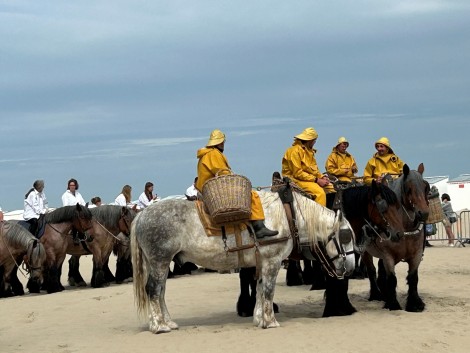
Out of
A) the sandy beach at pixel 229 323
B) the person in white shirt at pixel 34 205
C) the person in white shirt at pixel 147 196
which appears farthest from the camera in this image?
the person in white shirt at pixel 147 196

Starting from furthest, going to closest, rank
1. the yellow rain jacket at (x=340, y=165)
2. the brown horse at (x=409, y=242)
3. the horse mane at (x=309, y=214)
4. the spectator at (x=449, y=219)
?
the spectator at (x=449, y=219)
the yellow rain jacket at (x=340, y=165)
the brown horse at (x=409, y=242)
the horse mane at (x=309, y=214)

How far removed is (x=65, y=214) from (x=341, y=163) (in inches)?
266

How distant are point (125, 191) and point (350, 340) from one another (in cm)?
1293

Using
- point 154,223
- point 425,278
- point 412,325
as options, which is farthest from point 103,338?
point 425,278

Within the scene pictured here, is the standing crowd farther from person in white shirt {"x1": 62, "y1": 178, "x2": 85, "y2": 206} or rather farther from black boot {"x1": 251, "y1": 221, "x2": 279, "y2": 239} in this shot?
person in white shirt {"x1": 62, "y1": 178, "x2": 85, "y2": 206}

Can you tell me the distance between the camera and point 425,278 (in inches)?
655

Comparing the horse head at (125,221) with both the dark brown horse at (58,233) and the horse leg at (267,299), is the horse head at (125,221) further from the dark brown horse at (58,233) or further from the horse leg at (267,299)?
the horse leg at (267,299)

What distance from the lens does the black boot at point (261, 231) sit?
11.1 metres

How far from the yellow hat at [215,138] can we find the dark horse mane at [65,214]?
7111 millimetres

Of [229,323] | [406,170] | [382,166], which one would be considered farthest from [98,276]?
[406,170]

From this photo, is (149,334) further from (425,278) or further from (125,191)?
(125,191)

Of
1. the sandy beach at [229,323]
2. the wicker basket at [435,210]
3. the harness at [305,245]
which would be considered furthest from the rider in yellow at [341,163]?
the harness at [305,245]

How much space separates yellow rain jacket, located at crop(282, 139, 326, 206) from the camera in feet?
40.7

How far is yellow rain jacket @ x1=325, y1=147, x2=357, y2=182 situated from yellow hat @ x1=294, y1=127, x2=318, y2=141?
207 centimetres
